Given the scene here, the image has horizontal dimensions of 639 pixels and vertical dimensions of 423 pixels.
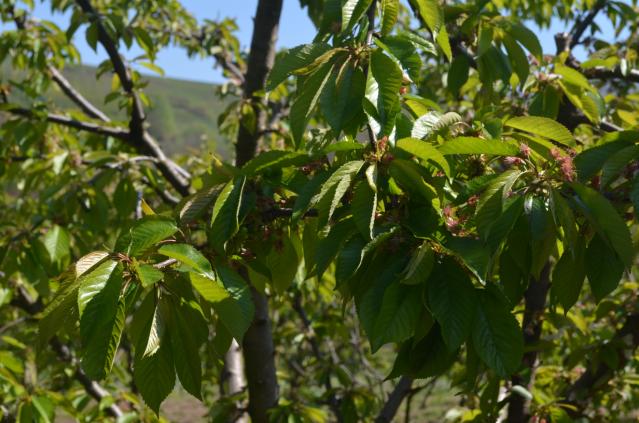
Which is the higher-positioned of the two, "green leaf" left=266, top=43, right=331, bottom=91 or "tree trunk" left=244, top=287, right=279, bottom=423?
"green leaf" left=266, top=43, right=331, bottom=91

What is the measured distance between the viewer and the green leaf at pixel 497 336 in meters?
1.03

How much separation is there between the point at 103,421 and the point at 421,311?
244cm

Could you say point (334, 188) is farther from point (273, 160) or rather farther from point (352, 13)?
point (352, 13)

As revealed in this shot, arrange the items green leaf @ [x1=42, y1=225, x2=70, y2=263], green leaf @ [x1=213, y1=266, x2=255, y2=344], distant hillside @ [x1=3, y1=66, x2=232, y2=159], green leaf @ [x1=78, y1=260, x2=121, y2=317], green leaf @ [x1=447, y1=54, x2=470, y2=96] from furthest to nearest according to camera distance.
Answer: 1. distant hillside @ [x1=3, y1=66, x2=232, y2=159]
2. green leaf @ [x1=42, y1=225, x2=70, y2=263]
3. green leaf @ [x1=447, y1=54, x2=470, y2=96]
4. green leaf @ [x1=213, y1=266, x2=255, y2=344]
5. green leaf @ [x1=78, y1=260, x2=121, y2=317]

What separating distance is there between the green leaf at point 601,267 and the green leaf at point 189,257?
701mm

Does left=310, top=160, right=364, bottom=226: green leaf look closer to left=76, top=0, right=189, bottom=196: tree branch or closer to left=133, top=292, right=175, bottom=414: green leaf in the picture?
left=133, top=292, right=175, bottom=414: green leaf

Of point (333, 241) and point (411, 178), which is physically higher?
point (411, 178)

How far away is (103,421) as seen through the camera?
3.05 metres

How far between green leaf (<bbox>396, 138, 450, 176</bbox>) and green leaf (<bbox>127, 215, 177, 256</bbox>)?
0.45 m

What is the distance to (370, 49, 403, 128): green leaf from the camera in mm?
1145

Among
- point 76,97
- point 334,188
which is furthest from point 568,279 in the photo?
point 76,97

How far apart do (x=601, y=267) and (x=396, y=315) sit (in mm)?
426

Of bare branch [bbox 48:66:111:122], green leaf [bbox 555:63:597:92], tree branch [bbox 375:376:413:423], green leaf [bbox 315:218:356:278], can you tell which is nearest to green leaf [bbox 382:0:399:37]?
green leaf [bbox 315:218:356:278]

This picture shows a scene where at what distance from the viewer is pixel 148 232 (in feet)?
3.67
